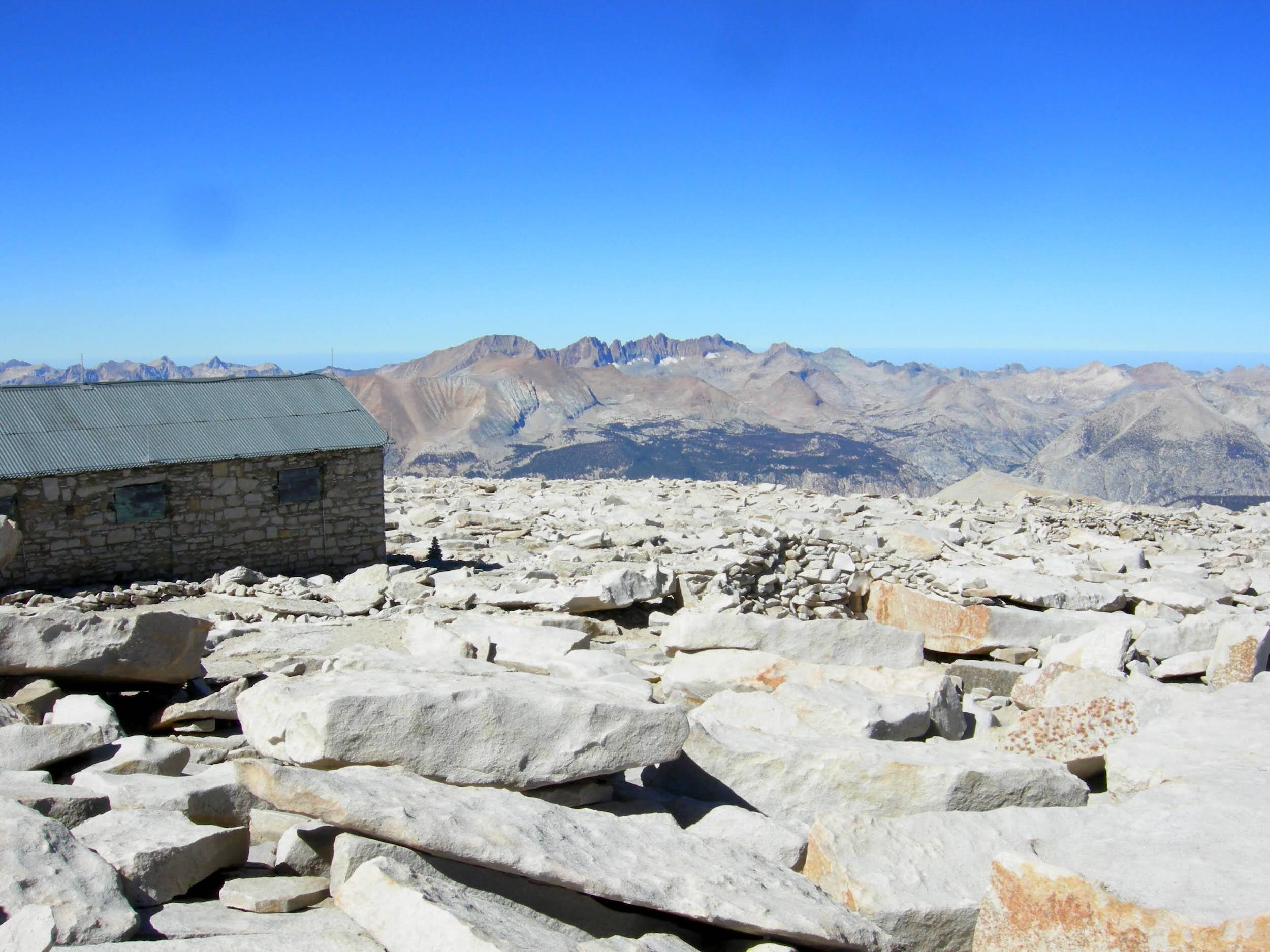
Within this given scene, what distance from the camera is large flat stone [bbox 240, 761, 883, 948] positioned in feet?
14.6

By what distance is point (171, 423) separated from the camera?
15234 mm

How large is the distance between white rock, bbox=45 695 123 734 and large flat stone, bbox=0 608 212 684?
41cm

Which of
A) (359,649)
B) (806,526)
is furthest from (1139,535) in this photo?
(359,649)

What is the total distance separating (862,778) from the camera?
6.19 metres

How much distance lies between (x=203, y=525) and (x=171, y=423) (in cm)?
180

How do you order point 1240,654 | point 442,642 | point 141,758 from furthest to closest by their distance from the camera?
point 1240,654
point 442,642
point 141,758

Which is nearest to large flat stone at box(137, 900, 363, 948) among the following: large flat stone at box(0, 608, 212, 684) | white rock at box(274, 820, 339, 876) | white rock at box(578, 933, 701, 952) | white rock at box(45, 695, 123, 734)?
white rock at box(274, 820, 339, 876)

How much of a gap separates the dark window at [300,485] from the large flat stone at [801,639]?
7.76 m

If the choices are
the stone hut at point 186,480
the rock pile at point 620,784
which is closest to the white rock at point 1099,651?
the rock pile at point 620,784

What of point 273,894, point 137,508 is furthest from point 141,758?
point 137,508

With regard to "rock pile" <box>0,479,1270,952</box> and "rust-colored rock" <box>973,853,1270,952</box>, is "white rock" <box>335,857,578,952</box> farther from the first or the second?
"rust-colored rock" <box>973,853,1270,952</box>

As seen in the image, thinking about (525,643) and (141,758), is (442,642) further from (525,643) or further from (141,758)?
(141,758)

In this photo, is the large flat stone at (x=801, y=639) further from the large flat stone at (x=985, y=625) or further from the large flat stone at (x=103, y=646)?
the large flat stone at (x=103, y=646)

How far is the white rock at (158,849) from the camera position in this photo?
14.1 ft
